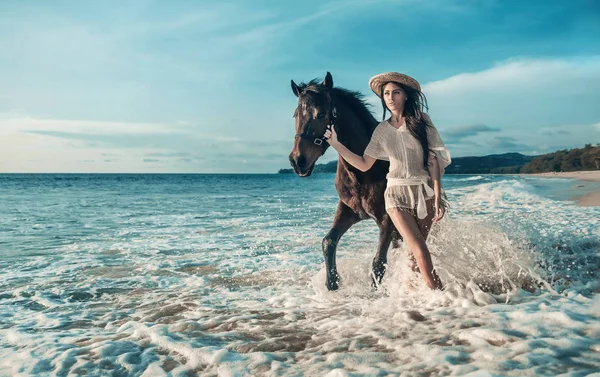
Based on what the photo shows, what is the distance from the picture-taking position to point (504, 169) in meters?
93.4

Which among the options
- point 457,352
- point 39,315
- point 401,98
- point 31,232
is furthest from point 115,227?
point 457,352

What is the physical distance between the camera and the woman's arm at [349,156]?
4660mm

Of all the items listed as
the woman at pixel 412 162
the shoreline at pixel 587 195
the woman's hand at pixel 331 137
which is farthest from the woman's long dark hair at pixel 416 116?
the shoreline at pixel 587 195

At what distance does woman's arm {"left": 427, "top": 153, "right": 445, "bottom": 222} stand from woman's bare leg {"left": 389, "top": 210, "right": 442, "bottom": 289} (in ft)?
0.76

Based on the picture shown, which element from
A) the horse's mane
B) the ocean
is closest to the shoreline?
the ocean

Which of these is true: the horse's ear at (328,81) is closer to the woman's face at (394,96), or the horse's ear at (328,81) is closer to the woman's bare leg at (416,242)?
the woman's face at (394,96)

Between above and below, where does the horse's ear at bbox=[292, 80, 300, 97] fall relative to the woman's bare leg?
above

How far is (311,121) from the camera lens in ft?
15.5

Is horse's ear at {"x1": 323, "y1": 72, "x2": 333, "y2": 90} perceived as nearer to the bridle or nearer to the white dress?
the bridle

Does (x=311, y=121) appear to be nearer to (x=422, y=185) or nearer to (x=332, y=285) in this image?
(x=422, y=185)

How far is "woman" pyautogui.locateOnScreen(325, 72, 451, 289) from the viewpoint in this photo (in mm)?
4473

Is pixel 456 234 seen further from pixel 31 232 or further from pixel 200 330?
pixel 31 232

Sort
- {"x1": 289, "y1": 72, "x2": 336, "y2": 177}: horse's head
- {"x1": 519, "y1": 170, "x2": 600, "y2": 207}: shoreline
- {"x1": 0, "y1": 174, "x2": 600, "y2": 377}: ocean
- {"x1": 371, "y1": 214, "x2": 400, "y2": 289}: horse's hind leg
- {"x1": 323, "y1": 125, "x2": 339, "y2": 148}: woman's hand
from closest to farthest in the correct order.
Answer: {"x1": 0, "y1": 174, "x2": 600, "y2": 377}: ocean < {"x1": 289, "y1": 72, "x2": 336, "y2": 177}: horse's head < {"x1": 323, "y1": 125, "x2": 339, "y2": 148}: woman's hand < {"x1": 371, "y1": 214, "x2": 400, "y2": 289}: horse's hind leg < {"x1": 519, "y1": 170, "x2": 600, "y2": 207}: shoreline

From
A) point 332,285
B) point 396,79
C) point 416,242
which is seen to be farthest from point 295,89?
point 332,285
